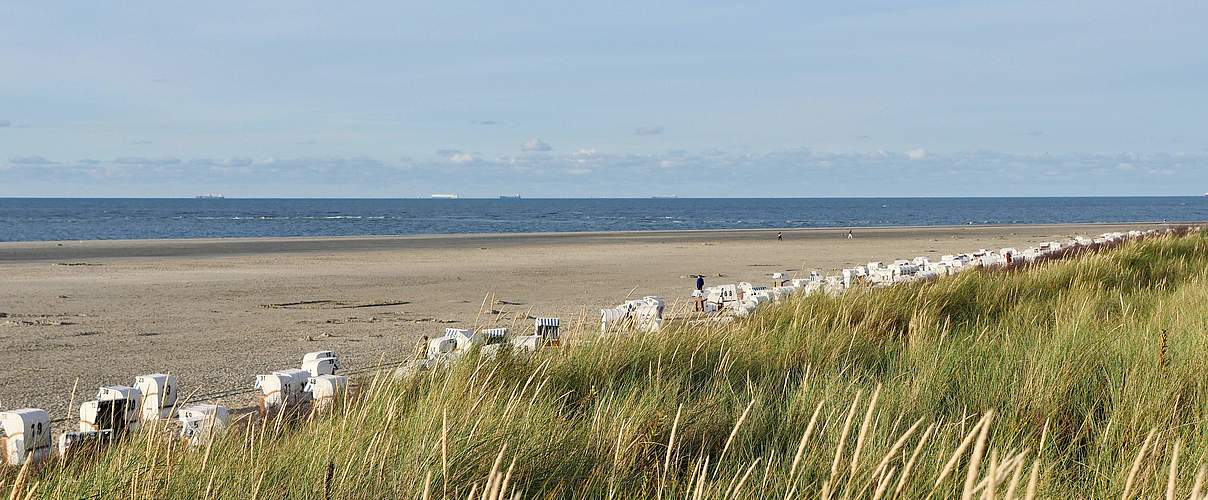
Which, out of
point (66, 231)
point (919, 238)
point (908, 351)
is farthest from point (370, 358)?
point (66, 231)

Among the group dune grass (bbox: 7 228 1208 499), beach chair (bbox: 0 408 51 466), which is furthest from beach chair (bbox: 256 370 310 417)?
beach chair (bbox: 0 408 51 466)

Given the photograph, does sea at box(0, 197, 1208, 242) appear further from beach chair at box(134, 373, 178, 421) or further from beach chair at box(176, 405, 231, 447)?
beach chair at box(176, 405, 231, 447)

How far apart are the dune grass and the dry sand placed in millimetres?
1023

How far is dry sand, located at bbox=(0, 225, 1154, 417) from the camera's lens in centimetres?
905

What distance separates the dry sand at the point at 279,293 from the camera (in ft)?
29.7

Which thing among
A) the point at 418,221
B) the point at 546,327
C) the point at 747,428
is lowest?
the point at 418,221

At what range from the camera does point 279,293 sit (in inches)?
668

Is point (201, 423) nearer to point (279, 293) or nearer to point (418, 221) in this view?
point (279, 293)

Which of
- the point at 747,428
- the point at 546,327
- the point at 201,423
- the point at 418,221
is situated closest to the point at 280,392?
the point at 201,423

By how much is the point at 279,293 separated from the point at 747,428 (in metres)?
14.6

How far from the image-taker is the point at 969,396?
4.20 metres

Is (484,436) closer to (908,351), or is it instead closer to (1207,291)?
(908,351)

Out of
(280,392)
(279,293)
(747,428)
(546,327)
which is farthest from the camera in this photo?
(279,293)

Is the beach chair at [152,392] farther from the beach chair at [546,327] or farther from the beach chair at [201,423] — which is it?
the beach chair at [546,327]
